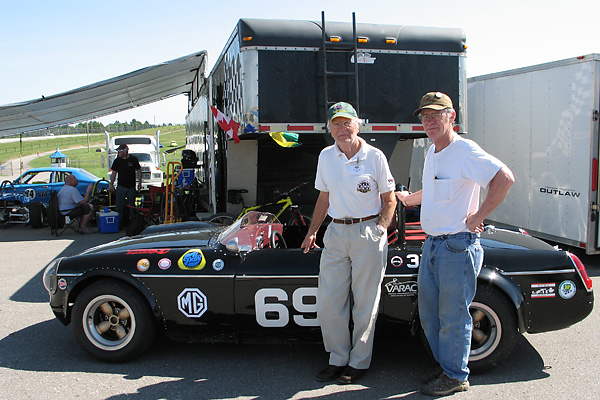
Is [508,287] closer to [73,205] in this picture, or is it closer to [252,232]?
[252,232]

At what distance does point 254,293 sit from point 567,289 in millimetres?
2140

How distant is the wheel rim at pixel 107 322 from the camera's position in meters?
3.78

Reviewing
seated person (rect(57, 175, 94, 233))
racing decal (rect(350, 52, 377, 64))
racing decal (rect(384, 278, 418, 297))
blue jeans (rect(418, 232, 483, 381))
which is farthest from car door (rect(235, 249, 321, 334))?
seated person (rect(57, 175, 94, 233))

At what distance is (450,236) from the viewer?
3.18 meters

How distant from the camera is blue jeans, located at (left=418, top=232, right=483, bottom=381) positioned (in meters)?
3.15

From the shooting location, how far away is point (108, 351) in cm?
379

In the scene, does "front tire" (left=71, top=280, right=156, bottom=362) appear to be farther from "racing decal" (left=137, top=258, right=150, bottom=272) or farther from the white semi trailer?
the white semi trailer

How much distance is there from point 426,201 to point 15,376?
305 cm

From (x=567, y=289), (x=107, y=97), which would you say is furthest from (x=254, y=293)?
(x=107, y=97)

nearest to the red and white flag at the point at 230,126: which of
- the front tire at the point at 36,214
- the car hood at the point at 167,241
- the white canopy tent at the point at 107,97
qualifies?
the car hood at the point at 167,241

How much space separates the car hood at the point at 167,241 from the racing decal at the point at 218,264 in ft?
0.83

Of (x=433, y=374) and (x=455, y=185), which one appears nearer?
(x=455, y=185)

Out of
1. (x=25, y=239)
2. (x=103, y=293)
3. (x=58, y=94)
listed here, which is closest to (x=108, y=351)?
(x=103, y=293)

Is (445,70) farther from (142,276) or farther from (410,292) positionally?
(142,276)
